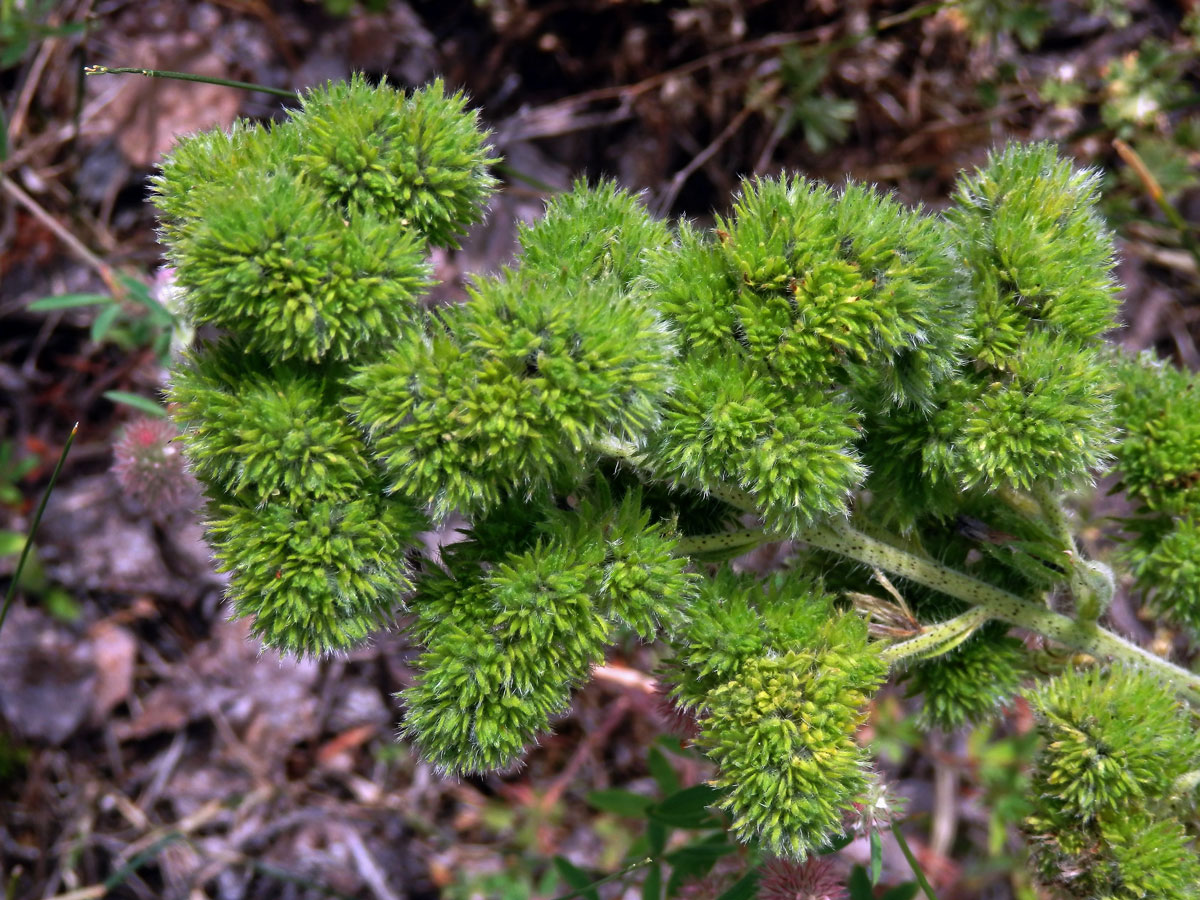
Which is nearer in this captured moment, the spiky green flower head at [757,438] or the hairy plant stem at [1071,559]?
the spiky green flower head at [757,438]

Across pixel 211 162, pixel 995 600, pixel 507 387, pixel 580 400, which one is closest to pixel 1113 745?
pixel 995 600

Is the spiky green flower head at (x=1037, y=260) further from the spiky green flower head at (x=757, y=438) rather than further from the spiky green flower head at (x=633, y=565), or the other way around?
the spiky green flower head at (x=633, y=565)

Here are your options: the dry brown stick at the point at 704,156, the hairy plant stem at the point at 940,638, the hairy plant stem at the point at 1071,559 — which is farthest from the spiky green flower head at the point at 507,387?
the dry brown stick at the point at 704,156

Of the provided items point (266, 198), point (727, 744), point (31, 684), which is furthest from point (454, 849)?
point (266, 198)

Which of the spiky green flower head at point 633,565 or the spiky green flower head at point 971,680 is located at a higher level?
the spiky green flower head at point 633,565

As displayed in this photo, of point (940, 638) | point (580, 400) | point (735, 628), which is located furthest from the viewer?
point (940, 638)

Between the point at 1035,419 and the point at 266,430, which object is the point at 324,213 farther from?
the point at 1035,419

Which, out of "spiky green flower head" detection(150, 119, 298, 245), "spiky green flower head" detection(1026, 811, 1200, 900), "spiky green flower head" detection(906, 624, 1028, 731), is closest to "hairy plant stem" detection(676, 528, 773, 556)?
"spiky green flower head" detection(906, 624, 1028, 731)
